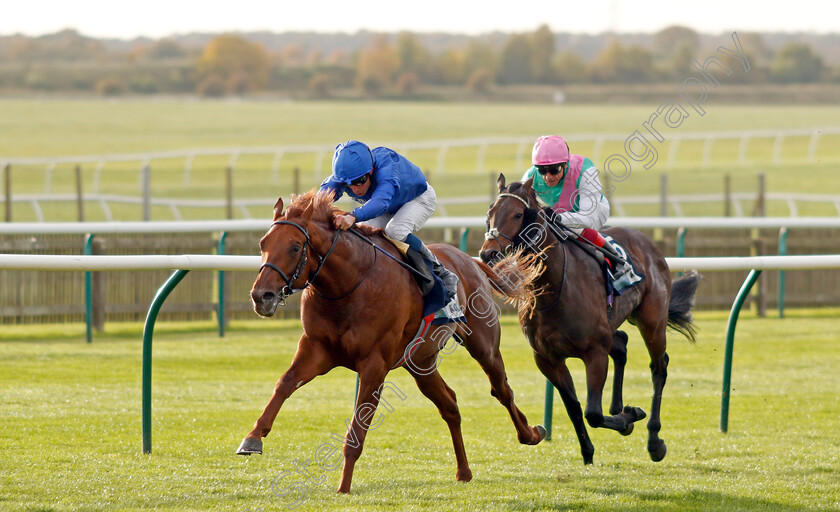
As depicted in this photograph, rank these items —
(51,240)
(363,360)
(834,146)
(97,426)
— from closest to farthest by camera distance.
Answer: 1. (363,360)
2. (97,426)
3. (51,240)
4. (834,146)

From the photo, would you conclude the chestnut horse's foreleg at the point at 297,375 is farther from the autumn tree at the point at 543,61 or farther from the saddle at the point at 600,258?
the autumn tree at the point at 543,61

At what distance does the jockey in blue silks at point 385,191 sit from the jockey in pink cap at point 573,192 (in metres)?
0.66

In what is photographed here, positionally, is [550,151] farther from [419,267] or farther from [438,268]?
[419,267]

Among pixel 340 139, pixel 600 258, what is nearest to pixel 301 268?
pixel 600 258

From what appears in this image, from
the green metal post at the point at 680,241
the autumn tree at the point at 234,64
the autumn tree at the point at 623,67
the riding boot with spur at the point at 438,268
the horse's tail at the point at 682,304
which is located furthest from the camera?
the autumn tree at the point at 623,67

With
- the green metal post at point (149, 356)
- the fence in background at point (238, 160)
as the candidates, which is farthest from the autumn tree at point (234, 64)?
the green metal post at point (149, 356)

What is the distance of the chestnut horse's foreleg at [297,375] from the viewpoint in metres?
4.20

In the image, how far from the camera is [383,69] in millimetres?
92062

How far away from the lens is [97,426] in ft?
19.4

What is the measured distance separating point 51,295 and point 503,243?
254 inches

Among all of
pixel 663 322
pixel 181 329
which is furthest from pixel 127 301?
pixel 663 322

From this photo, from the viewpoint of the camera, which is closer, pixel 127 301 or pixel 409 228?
pixel 409 228

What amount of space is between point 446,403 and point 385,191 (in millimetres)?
1081

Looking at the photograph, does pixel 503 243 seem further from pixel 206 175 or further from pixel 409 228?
pixel 206 175
